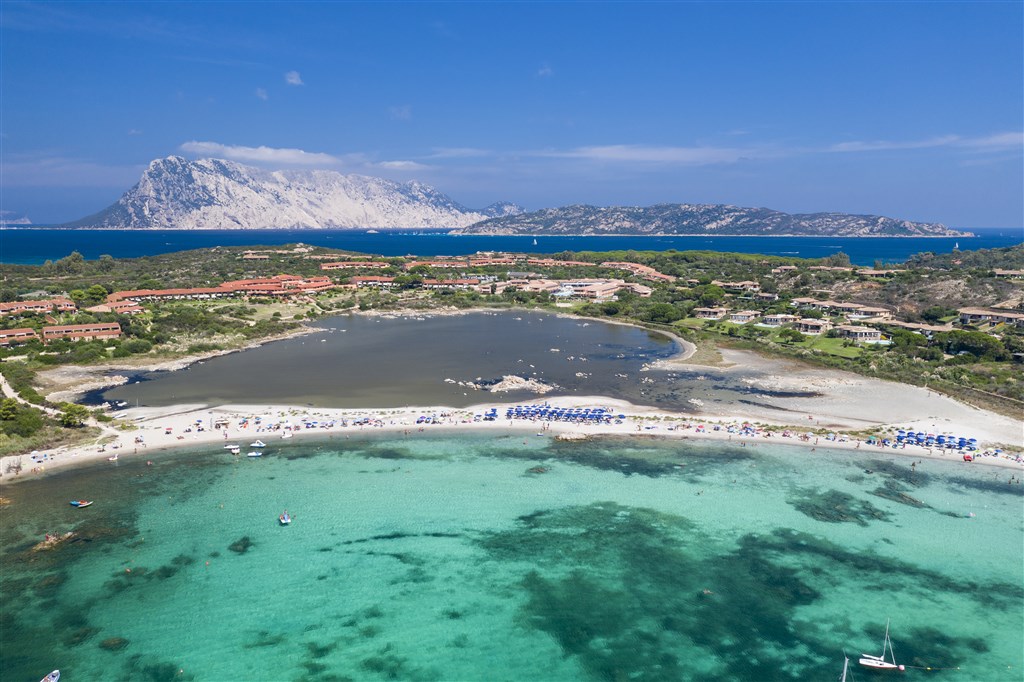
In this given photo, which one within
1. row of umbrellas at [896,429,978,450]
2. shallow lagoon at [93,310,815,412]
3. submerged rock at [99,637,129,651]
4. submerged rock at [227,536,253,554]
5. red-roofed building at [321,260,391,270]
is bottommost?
submerged rock at [99,637,129,651]

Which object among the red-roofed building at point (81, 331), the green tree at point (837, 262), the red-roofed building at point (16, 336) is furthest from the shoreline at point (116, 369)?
the green tree at point (837, 262)

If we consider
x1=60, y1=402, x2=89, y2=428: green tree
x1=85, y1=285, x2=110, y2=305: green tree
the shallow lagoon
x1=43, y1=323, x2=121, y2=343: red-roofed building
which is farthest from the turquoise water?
x1=85, y1=285, x2=110, y2=305: green tree

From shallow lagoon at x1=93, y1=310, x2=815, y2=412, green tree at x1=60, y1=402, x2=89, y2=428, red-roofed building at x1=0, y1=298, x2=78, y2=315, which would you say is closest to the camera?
green tree at x1=60, y1=402, x2=89, y2=428

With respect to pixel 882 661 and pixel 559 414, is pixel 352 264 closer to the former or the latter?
pixel 559 414

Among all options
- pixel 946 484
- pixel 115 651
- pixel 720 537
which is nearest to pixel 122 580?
pixel 115 651

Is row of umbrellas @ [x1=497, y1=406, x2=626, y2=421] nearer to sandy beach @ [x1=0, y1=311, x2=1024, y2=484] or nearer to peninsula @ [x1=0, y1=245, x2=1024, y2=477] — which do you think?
sandy beach @ [x1=0, y1=311, x2=1024, y2=484]
